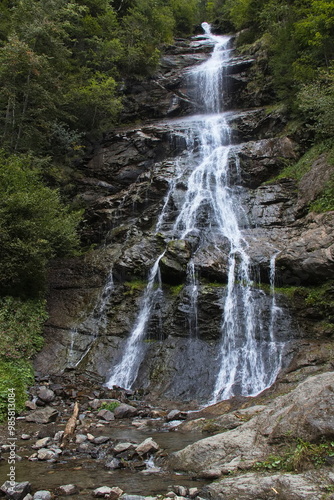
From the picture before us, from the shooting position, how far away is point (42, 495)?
4.32 metres

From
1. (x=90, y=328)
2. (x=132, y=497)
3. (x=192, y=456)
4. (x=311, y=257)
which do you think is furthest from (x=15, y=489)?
(x=311, y=257)

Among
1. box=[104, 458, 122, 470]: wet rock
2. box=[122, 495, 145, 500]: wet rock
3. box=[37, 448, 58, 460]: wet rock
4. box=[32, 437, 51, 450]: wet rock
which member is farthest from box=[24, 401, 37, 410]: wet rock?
box=[122, 495, 145, 500]: wet rock

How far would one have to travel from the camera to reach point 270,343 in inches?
455

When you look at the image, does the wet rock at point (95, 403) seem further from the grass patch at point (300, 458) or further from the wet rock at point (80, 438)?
the grass patch at point (300, 458)

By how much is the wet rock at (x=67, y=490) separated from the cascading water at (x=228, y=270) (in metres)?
6.19

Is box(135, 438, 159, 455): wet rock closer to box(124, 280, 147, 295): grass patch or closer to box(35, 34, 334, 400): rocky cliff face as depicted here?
box(35, 34, 334, 400): rocky cliff face

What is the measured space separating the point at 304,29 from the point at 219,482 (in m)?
23.2

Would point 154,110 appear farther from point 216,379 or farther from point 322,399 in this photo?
point 322,399

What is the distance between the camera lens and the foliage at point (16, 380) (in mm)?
8102

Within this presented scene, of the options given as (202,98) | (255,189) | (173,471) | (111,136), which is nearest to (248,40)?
(202,98)

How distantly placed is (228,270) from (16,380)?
8.29 metres

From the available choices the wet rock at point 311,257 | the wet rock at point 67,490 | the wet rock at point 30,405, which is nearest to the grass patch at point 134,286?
the wet rock at point 311,257

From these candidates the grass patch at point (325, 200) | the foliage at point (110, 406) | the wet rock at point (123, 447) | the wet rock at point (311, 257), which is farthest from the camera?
the grass patch at point (325, 200)

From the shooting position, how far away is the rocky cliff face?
1180 cm
